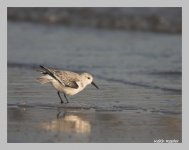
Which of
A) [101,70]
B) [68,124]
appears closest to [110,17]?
[101,70]

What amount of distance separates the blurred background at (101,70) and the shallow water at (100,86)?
0.05 feet

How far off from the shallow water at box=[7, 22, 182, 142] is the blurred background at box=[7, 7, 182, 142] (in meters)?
0.01

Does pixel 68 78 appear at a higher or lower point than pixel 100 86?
higher

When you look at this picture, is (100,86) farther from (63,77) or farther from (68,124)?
(68,124)

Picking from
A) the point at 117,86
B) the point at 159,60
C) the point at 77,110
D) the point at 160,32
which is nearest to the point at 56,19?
the point at 160,32

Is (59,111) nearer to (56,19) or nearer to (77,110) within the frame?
(77,110)

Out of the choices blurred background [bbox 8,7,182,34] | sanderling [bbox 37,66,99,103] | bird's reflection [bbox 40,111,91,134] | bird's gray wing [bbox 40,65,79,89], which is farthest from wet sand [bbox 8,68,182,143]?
blurred background [bbox 8,7,182,34]

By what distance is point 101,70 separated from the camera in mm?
14234

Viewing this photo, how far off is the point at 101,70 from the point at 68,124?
16.5 ft

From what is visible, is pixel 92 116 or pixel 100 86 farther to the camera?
pixel 100 86

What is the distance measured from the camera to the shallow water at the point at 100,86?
899 centimetres

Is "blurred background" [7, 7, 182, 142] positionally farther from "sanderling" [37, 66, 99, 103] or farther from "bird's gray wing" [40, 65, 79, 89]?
"bird's gray wing" [40, 65, 79, 89]

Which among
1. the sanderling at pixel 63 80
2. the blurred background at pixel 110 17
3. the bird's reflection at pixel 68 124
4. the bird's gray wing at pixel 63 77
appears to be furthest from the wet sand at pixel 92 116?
the blurred background at pixel 110 17

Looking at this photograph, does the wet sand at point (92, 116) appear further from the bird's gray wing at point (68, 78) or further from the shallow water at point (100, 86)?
the bird's gray wing at point (68, 78)
